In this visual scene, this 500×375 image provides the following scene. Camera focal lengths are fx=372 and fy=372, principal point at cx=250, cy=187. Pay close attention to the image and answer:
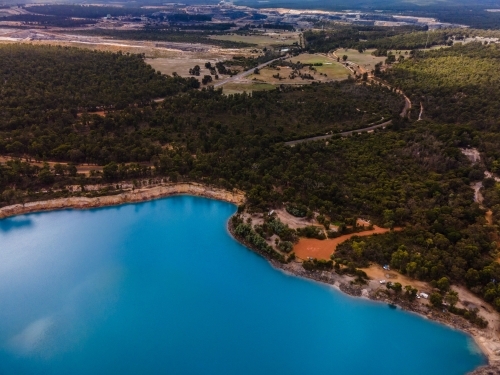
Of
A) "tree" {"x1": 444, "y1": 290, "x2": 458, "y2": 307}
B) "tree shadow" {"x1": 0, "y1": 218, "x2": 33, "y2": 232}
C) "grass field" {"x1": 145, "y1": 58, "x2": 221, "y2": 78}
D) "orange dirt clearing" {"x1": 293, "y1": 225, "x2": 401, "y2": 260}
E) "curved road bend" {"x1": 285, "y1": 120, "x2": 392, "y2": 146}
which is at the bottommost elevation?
"tree shadow" {"x1": 0, "y1": 218, "x2": 33, "y2": 232}

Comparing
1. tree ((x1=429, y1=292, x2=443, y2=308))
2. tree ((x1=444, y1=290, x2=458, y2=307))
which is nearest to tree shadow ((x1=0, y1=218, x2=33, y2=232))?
tree ((x1=429, y1=292, x2=443, y2=308))

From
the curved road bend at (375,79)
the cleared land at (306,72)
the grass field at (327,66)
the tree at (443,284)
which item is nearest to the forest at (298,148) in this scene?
the tree at (443,284)

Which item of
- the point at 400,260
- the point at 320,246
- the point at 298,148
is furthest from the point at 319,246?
the point at 298,148

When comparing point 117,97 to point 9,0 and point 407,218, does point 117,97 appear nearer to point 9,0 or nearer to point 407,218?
point 407,218

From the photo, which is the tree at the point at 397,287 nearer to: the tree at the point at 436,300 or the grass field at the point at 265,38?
the tree at the point at 436,300

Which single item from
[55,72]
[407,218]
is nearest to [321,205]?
[407,218]

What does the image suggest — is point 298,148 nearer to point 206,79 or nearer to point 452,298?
point 452,298

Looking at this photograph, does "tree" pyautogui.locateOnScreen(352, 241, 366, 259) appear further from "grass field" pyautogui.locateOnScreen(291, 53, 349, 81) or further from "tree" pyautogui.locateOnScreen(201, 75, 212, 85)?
"grass field" pyautogui.locateOnScreen(291, 53, 349, 81)
